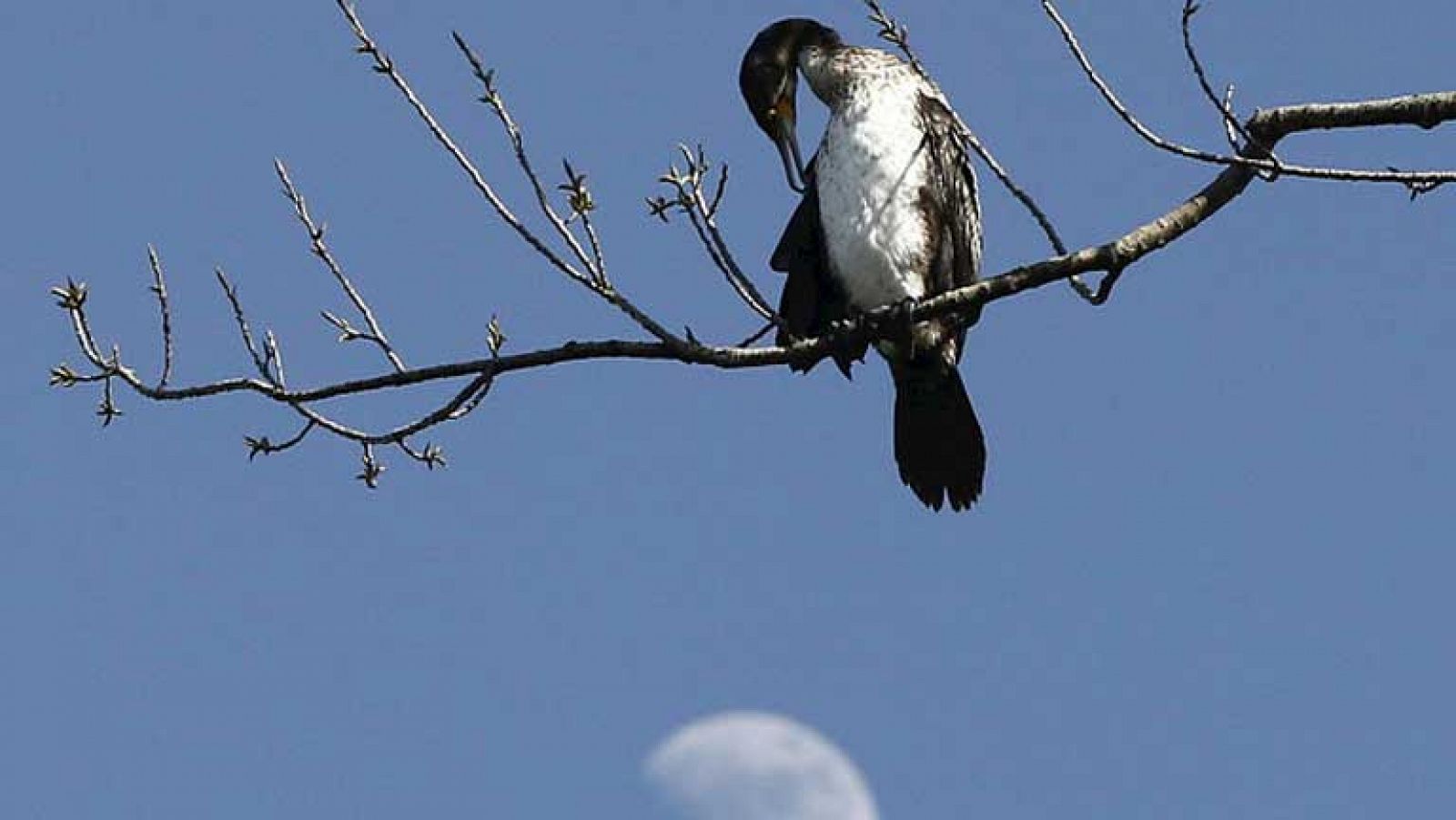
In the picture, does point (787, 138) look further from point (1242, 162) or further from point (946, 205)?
point (1242, 162)

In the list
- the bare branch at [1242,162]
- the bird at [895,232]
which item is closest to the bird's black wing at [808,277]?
the bird at [895,232]

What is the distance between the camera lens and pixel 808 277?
679cm

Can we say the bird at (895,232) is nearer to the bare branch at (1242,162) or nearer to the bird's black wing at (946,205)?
the bird's black wing at (946,205)

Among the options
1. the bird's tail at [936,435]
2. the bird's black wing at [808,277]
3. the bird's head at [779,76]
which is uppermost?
the bird's head at [779,76]

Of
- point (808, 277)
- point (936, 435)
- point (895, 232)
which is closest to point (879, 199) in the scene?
point (895, 232)

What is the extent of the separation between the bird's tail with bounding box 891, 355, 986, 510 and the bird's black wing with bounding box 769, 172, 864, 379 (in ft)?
0.88

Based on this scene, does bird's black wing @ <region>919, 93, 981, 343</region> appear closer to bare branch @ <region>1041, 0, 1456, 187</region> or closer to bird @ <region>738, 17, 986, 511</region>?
bird @ <region>738, 17, 986, 511</region>

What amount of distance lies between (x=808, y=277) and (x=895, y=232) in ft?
1.24

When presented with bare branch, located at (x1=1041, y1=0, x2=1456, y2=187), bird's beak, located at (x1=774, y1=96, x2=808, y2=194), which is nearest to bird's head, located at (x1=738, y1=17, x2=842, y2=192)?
bird's beak, located at (x1=774, y1=96, x2=808, y2=194)

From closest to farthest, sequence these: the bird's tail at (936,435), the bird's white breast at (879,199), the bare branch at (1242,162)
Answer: the bare branch at (1242,162) → the bird's white breast at (879,199) → the bird's tail at (936,435)

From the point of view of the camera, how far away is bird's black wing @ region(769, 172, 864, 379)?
22.2 ft

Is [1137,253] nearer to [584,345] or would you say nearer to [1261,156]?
[1261,156]

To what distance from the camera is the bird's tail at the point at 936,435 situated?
668cm

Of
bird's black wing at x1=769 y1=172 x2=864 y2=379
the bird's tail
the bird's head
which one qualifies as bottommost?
the bird's tail
